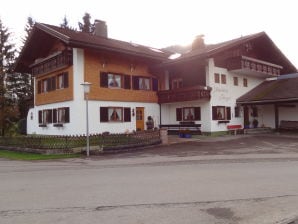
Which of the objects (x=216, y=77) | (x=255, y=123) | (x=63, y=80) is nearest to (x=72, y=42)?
(x=63, y=80)

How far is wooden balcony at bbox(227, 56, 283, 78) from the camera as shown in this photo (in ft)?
90.9

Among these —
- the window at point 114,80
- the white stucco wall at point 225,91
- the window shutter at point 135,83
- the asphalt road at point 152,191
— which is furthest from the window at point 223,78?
the asphalt road at point 152,191

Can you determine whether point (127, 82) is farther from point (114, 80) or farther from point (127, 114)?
point (127, 114)

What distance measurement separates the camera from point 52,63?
85.8 feet

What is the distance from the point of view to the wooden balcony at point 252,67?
27703 millimetres

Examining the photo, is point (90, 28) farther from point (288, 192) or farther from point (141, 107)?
point (288, 192)

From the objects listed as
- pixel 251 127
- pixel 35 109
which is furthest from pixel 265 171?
pixel 35 109

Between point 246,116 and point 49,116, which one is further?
point 246,116

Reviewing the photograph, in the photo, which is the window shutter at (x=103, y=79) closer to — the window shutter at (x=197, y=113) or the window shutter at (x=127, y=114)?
the window shutter at (x=127, y=114)

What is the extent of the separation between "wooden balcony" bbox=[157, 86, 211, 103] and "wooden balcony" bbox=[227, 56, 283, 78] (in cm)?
370

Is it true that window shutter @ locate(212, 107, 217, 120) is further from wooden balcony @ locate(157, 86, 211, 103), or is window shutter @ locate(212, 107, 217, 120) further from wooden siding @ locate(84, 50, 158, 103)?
wooden siding @ locate(84, 50, 158, 103)

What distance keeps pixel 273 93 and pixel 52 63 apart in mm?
18223

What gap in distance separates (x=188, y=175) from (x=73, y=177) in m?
3.51

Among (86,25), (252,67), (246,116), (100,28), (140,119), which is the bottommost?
(140,119)
